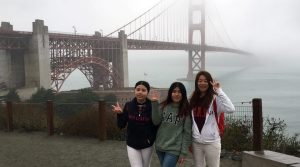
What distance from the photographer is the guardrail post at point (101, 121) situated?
6.29 metres

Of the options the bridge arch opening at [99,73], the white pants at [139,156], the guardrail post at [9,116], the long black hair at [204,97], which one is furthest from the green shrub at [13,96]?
the long black hair at [204,97]

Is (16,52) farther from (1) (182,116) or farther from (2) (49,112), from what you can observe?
(1) (182,116)

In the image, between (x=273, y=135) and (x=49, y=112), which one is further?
(x=49, y=112)

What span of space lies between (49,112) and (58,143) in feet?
2.78

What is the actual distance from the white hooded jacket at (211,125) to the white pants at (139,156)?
1.49ft

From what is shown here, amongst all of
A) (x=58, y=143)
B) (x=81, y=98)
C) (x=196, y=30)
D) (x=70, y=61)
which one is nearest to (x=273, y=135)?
(x=58, y=143)

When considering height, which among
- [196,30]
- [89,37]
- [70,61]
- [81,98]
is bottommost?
[81,98]

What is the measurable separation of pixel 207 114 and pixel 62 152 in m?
3.26

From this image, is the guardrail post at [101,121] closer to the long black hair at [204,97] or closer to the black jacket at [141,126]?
the black jacket at [141,126]

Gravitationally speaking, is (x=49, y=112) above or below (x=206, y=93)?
below

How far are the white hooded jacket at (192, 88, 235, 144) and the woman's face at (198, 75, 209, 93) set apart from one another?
10 centimetres

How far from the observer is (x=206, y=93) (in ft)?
10.3

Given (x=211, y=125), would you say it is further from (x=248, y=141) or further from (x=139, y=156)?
(x=248, y=141)

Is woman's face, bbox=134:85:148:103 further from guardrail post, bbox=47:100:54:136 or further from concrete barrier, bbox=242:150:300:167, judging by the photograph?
guardrail post, bbox=47:100:54:136
